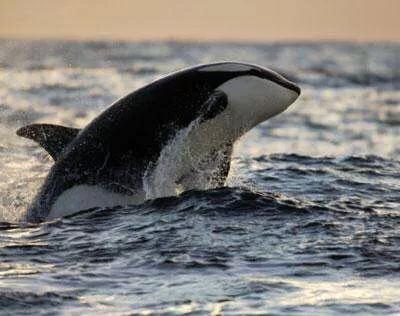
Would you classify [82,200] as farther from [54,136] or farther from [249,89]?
[249,89]

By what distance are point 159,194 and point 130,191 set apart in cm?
45

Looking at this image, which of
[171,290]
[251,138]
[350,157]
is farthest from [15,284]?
[251,138]

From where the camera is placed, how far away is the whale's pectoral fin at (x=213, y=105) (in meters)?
12.2

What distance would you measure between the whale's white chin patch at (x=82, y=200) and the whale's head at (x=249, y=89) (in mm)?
1871

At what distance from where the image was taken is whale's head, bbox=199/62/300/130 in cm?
1238

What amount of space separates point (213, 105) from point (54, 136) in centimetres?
209

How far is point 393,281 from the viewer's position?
30.6 feet

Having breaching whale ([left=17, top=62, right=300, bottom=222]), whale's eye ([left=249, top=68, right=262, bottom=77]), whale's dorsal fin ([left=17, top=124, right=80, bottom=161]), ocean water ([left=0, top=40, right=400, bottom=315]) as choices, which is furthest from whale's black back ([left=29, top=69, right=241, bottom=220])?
whale's eye ([left=249, top=68, right=262, bottom=77])

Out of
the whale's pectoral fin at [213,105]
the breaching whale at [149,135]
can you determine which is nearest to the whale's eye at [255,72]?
the breaching whale at [149,135]

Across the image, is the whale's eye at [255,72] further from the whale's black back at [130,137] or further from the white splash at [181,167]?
the white splash at [181,167]

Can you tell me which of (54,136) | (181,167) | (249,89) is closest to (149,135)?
(181,167)

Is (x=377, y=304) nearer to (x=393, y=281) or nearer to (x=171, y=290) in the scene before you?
(x=393, y=281)

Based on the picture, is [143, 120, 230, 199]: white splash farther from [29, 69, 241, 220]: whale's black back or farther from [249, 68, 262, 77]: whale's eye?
[249, 68, 262, 77]: whale's eye

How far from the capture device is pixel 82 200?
1213 cm
